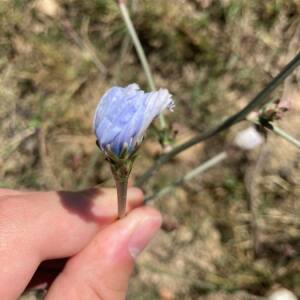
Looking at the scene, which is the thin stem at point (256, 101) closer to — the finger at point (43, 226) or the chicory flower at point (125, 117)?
the finger at point (43, 226)

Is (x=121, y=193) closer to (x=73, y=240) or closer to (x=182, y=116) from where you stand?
(x=73, y=240)

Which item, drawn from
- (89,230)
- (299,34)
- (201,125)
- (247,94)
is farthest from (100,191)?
(299,34)

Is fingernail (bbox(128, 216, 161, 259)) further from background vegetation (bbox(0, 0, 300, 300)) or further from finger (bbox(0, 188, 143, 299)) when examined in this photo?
background vegetation (bbox(0, 0, 300, 300))

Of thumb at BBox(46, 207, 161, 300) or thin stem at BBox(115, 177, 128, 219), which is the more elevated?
thin stem at BBox(115, 177, 128, 219)

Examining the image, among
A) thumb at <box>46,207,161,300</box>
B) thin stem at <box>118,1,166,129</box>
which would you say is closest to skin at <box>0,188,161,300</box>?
thumb at <box>46,207,161,300</box>

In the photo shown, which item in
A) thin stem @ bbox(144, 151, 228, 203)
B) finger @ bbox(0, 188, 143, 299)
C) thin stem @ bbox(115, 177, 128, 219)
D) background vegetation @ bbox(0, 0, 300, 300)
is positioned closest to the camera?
thin stem @ bbox(115, 177, 128, 219)

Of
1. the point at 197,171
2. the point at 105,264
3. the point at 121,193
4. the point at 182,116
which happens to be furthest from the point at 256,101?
the point at 182,116

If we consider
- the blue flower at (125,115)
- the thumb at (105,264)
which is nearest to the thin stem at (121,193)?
the thumb at (105,264)
